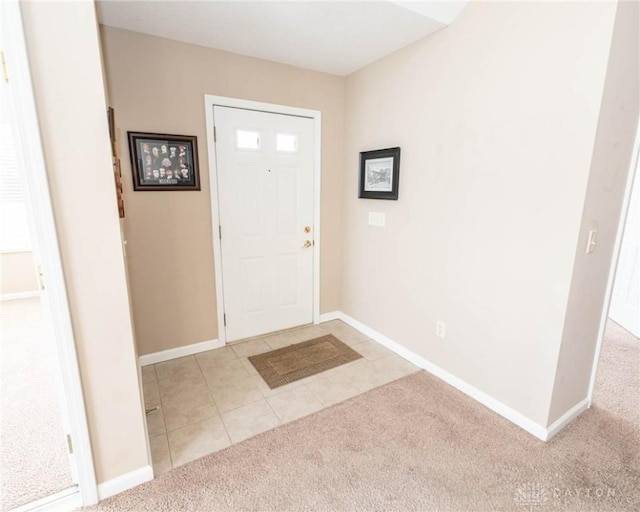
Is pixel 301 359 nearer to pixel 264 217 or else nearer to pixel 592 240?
pixel 264 217

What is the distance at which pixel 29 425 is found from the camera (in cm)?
191

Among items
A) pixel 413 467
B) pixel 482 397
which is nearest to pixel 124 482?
pixel 413 467

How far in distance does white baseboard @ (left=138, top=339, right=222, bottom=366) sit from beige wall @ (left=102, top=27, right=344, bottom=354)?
4 centimetres

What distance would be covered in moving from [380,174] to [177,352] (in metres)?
2.20

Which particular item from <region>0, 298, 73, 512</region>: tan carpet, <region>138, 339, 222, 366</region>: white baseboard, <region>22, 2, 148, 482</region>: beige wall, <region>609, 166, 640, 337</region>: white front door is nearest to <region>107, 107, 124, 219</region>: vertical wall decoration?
<region>22, 2, 148, 482</region>: beige wall

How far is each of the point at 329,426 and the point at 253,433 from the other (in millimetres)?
433

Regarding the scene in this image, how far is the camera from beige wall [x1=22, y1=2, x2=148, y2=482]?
110 centimetres

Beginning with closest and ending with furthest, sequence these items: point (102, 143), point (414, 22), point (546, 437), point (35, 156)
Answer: point (35, 156)
point (102, 143)
point (546, 437)
point (414, 22)

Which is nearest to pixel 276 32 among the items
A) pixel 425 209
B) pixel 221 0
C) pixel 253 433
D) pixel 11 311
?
pixel 221 0

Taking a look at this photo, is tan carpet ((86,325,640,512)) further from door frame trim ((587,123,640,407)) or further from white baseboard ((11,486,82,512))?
door frame trim ((587,123,640,407))

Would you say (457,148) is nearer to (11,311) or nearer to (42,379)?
(42,379)

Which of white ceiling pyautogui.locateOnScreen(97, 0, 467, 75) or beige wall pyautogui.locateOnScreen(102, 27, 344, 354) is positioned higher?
white ceiling pyautogui.locateOnScreen(97, 0, 467, 75)

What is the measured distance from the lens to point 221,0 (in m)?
1.79

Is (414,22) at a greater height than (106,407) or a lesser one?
greater
